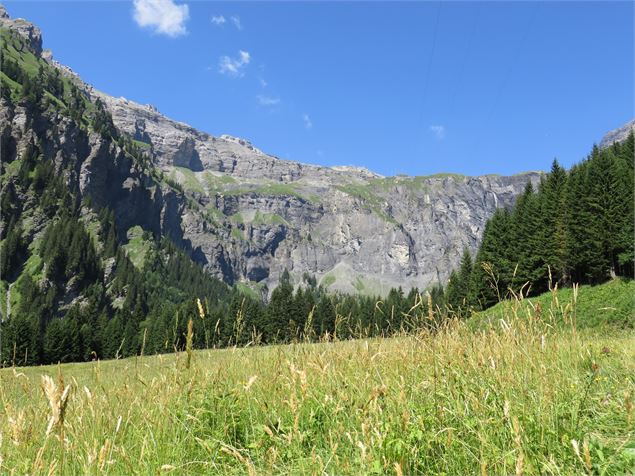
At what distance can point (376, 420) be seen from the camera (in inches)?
119

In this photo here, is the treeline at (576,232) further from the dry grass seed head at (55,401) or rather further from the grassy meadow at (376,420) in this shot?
the dry grass seed head at (55,401)

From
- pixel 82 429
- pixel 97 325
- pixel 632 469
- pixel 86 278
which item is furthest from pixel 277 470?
pixel 86 278

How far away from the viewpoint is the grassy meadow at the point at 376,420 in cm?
254

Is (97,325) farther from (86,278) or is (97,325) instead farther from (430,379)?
(430,379)

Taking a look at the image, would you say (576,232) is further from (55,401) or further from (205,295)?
(205,295)

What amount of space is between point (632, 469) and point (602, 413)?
942 mm

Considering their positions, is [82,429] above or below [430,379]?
below

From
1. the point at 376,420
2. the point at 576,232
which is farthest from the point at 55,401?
the point at 576,232

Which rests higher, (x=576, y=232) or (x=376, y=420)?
(x=576, y=232)

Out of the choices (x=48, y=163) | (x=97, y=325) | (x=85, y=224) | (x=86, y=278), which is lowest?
(x=97, y=325)

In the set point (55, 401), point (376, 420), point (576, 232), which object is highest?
point (576, 232)

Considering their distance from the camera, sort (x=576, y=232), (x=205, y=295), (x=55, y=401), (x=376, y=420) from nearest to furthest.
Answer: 1. (x=55, y=401)
2. (x=376, y=420)
3. (x=576, y=232)
4. (x=205, y=295)

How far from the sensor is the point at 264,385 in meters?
4.64

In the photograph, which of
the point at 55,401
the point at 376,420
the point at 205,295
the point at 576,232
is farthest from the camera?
the point at 205,295
